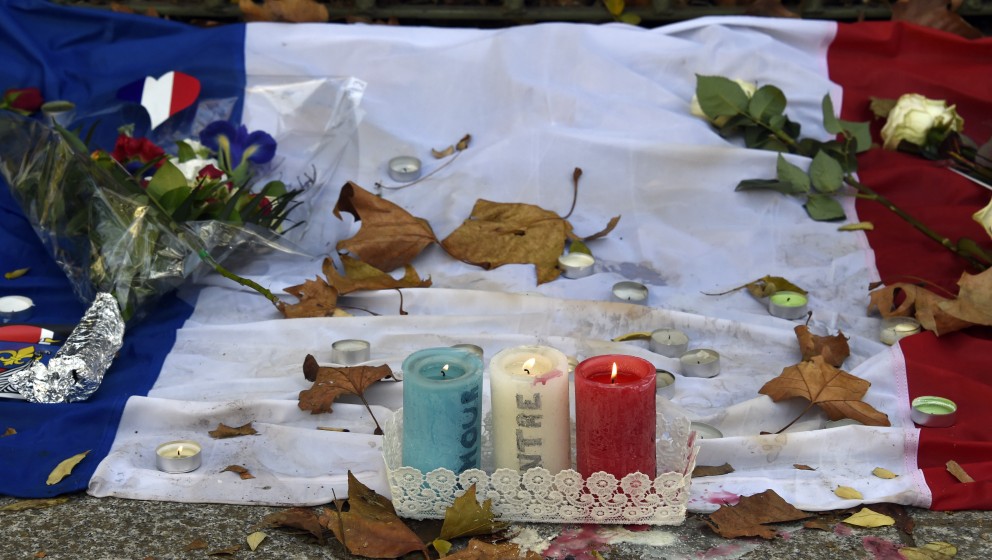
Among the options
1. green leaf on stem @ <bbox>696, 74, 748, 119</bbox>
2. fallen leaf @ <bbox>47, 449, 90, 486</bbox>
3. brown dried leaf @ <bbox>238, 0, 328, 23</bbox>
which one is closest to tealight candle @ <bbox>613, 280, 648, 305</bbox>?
green leaf on stem @ <bbox>696, 74, 748, 119</bbox>

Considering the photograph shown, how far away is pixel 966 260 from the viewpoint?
2.34 m

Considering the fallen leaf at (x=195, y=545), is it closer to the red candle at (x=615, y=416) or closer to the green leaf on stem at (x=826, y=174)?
the red candle at (x=615, y=416)

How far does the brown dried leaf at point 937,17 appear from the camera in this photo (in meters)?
3.15

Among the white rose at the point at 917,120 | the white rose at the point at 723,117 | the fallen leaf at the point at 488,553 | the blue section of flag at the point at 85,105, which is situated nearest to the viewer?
the fallen leaf at the point at 488,553

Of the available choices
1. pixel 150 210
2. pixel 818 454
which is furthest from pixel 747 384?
pixel 150 210

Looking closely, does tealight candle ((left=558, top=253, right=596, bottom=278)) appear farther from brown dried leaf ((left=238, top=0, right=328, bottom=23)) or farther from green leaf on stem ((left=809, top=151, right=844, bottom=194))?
brown dried leaf ((left=238, top=0, right=328, bottom=23))

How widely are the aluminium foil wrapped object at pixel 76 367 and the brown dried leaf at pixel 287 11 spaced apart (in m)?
1.38

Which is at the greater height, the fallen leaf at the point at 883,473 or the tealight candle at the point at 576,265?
the tealight candle at the point at 576,265

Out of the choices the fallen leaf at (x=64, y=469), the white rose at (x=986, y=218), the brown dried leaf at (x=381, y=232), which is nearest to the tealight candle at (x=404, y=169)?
the brown dried leaf at (x=381, y=232)

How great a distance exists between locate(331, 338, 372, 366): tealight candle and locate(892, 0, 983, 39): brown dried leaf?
198 cm

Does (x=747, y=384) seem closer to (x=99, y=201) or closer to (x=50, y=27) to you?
(x=99, y=201)

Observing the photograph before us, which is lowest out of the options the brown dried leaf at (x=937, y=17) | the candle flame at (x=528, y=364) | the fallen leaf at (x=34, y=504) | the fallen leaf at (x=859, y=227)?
the fallen leaf at (x=34, y=504)

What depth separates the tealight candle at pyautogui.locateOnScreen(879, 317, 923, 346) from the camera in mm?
2109

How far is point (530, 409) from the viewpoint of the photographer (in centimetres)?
153
